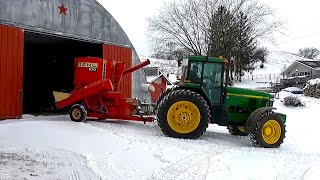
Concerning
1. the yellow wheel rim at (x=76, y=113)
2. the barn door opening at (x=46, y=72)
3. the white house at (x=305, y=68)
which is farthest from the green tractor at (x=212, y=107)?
the white house at (x=305, y=68)

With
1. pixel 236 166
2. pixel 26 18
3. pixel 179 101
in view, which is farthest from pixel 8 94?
pixel 236 166

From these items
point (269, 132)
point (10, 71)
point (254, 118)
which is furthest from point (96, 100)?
point (269, 132)

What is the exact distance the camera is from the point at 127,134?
9836 millimetres

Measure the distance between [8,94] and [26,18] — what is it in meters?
2.40

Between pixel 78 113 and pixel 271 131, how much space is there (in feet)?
18.1

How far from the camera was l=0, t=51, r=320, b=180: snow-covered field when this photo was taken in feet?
20.5

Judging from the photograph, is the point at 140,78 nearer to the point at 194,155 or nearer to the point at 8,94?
the point at 8,94

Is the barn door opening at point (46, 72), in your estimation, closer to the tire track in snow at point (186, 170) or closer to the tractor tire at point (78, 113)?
the tractor tire at point (78, 113)

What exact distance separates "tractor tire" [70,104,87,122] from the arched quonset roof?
2.93m

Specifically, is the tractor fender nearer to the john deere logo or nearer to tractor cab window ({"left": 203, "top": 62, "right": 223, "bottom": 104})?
tractor cab window ({"left": 203, "top": 62, "right": 223, "bottom": 104})

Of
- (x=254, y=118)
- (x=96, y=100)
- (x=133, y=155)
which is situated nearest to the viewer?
(x=133, y=155)

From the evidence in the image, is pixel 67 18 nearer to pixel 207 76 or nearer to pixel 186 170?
pixel 207 76

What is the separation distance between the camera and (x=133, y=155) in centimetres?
746

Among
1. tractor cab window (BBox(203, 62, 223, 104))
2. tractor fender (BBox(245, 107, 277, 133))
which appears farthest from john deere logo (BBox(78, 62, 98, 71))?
tractor fender (BBox(245, 107, 277, 133))
